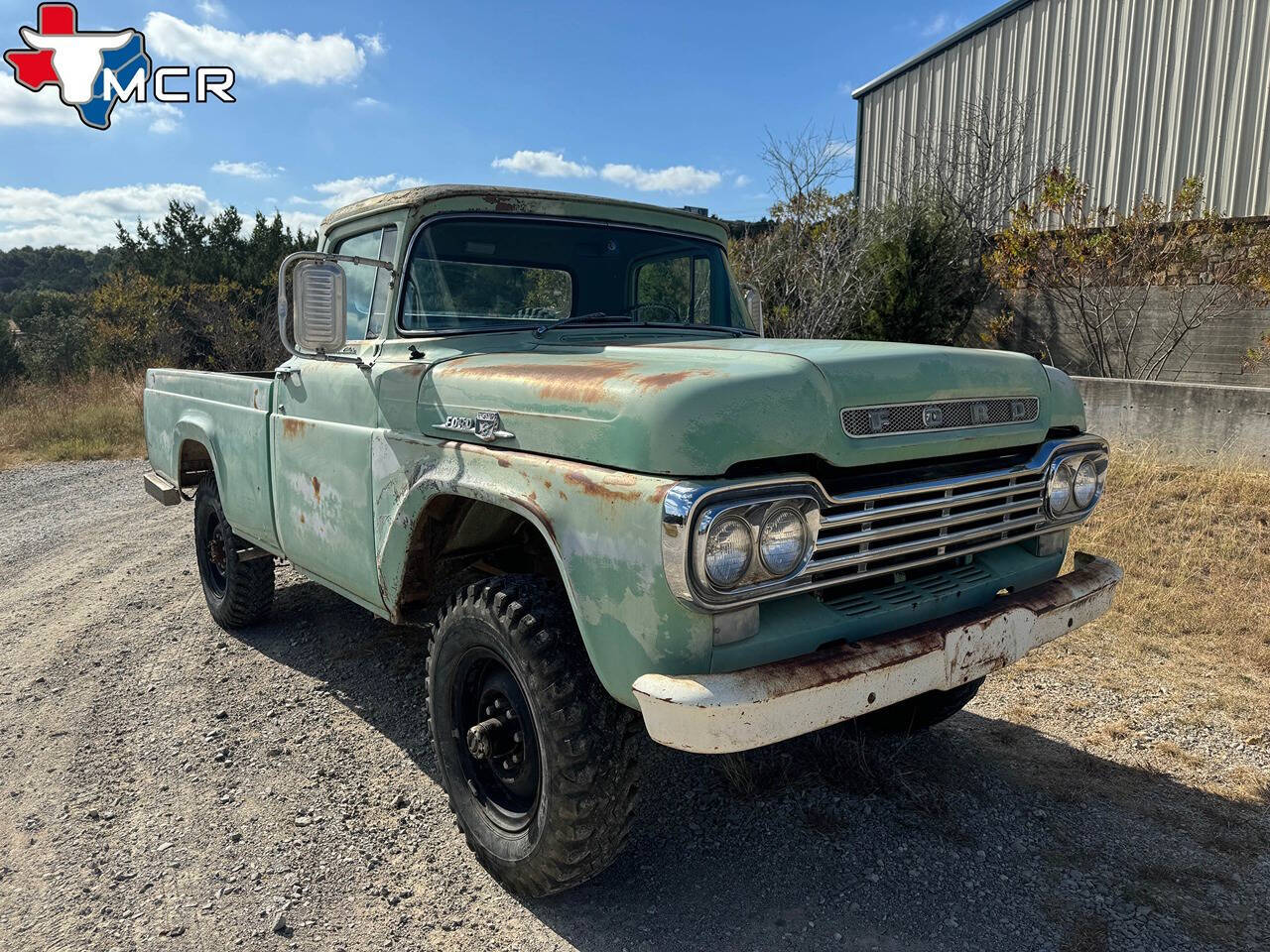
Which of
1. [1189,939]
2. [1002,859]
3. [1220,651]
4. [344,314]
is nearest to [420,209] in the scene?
[344,314]

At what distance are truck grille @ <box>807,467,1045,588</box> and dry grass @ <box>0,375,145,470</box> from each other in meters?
12.2

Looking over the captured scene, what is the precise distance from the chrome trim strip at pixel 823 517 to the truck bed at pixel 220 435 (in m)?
2.70

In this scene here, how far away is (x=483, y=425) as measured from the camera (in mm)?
2521

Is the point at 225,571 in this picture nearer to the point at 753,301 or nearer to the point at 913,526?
the point at 753,301

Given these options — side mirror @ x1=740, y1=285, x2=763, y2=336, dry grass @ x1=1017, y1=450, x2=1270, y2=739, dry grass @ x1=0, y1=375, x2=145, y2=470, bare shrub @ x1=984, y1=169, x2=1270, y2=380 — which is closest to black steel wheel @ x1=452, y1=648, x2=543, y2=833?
side mirror @ x1=740, y1=285, x2=763, y2=336

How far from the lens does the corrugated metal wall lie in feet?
36.3

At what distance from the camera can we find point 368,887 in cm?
261

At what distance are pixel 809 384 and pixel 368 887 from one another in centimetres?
201

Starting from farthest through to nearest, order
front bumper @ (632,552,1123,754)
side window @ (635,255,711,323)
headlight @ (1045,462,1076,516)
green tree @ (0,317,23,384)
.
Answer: green tree @ (0,317,23,384), side window @ (635,255,711,323), headlight @ (1045,462,1076,516), front bumper @ (632,552,1123,754)

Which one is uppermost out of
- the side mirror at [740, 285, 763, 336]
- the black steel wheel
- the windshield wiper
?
the side mirror at [740, 285, 763, 336]

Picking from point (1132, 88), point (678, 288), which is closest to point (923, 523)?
point (678, 288)

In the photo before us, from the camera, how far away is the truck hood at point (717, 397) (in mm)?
1979

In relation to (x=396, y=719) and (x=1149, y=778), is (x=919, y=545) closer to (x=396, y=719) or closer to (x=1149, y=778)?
(x=1149, y=778)

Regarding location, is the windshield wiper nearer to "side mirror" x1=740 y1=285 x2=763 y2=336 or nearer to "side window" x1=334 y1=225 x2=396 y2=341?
"side window" x1=334 y1=225 x2=396 y2=341
